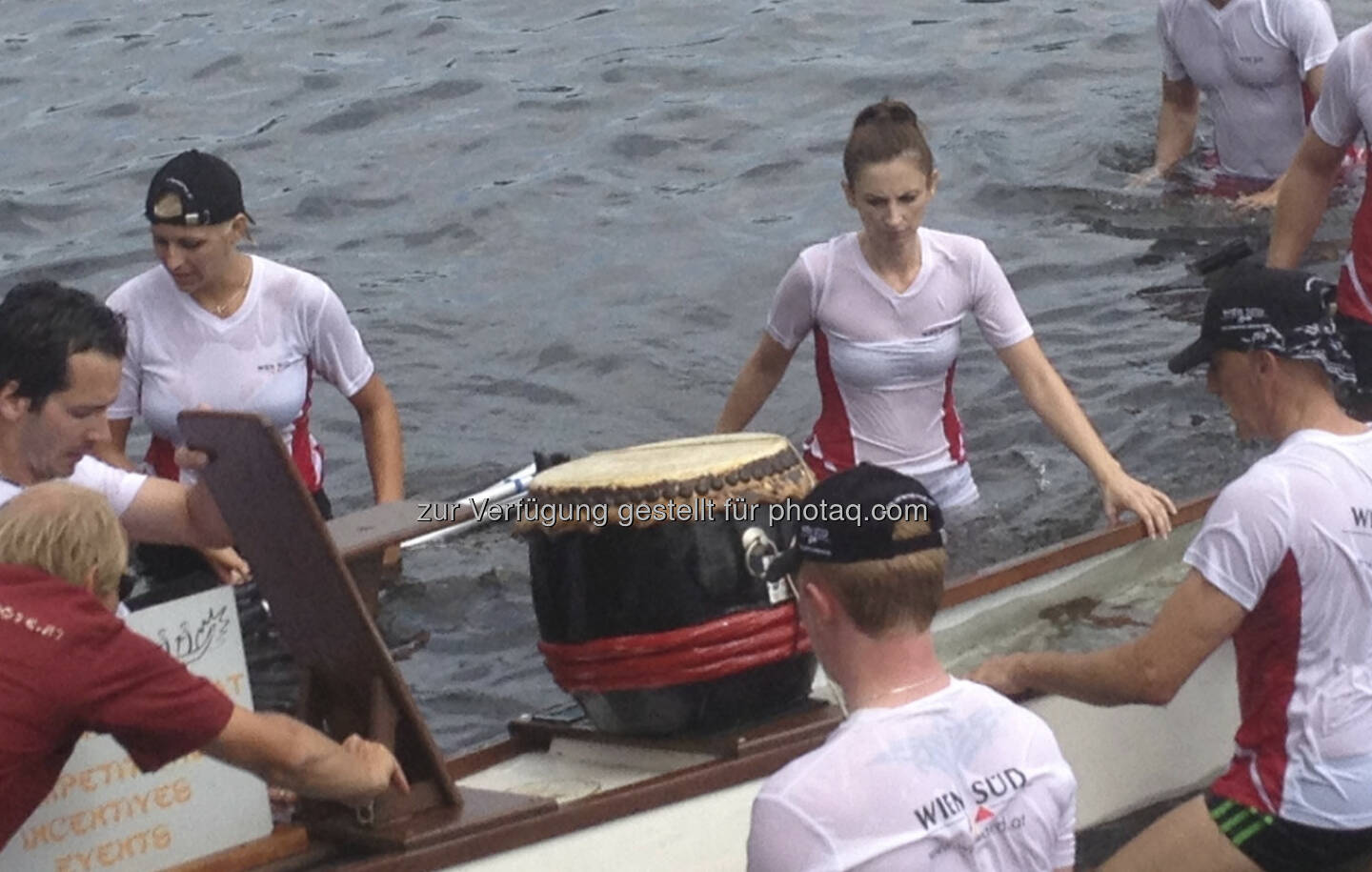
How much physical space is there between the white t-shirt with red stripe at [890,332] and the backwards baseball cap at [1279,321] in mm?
1836

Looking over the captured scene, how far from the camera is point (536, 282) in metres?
10.4

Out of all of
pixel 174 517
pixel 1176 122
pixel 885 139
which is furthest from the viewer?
pixel 1176 122

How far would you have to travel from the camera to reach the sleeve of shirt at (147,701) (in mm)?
3344

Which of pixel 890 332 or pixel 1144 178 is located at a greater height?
pixel 890 332

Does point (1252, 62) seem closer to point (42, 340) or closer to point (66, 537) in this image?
point (42, 340)

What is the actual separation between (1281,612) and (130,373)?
3.29 m

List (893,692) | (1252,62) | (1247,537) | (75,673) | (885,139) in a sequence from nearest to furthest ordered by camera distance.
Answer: (893,692)
(75,673)
(1247,537)
(885,139)
(1252,62)

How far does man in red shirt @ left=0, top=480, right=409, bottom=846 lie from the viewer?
330cm

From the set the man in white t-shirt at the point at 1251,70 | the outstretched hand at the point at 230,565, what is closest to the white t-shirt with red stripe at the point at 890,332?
the outstretched hand at the point at 230,565

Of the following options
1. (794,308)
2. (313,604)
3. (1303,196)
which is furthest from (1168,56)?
(313,604)

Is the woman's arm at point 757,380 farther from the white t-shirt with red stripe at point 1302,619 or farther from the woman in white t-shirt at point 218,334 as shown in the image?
the white t-shirt with red stripe at point 1302,619

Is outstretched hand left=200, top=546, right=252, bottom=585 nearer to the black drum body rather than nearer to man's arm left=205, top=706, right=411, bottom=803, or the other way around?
the black drum body

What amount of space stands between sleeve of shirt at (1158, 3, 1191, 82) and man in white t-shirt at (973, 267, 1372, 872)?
568cm

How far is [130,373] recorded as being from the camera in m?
5.95
